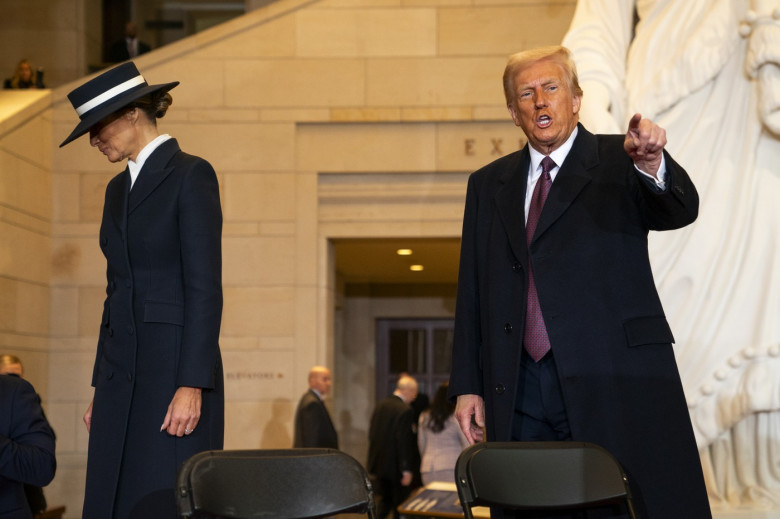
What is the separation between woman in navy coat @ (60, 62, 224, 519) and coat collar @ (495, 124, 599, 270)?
32.0 inches

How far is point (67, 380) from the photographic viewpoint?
1001cm

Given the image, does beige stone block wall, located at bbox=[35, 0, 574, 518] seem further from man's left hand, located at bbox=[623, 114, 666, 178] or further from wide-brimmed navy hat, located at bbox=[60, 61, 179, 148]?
man's left hand, located at bbox=[623, 114, 666, 178]

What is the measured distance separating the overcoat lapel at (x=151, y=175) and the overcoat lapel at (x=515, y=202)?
943 mm

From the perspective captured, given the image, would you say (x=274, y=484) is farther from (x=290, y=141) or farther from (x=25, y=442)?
(x=290, y=141)

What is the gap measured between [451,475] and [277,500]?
578cm

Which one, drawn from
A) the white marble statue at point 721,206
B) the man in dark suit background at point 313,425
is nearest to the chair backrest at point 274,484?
the white marble statue at point 721,206

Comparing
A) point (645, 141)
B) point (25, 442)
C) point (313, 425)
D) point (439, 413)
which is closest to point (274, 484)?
point (645, 141)

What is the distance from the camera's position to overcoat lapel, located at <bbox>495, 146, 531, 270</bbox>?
2.70m

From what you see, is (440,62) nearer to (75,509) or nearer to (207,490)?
(75,509)

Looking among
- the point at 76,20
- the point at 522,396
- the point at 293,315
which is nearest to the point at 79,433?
the point at 293,315

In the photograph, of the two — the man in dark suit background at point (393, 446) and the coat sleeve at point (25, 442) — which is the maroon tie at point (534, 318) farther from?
the man in dark suit background at point (393, 446)

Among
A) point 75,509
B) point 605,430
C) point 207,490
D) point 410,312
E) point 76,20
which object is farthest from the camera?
point 410,312

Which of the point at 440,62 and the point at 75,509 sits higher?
the point at 440,62

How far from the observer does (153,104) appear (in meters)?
2.94
